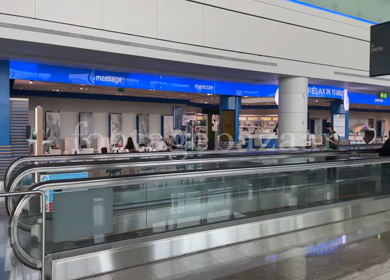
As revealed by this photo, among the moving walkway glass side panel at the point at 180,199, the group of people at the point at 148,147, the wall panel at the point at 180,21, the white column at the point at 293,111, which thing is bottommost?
the moving walkway glass side panel at the point at 180,199

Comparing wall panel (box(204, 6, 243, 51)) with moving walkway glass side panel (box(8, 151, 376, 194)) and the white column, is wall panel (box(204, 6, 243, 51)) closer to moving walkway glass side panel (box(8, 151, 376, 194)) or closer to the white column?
the white column

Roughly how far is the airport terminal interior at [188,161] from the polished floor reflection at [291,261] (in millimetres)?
25

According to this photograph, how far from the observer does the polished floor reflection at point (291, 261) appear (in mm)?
3561

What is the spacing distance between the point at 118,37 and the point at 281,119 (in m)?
5.89

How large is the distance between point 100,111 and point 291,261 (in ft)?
45.5

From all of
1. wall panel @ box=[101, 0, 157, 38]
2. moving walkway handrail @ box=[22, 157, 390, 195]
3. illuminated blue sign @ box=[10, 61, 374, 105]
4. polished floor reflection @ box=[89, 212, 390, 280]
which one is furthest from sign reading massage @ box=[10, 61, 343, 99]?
polished floor reflection @ box=[89, 212, 390, 280]

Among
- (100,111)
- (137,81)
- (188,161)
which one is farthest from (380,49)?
(100,111)

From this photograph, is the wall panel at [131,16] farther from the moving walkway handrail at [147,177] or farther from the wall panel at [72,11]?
the moving walkway handrail at [147,177]

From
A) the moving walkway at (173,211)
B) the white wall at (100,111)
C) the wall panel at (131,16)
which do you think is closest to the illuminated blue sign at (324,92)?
the white wall at (100,111)

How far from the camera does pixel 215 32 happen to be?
9289 mm

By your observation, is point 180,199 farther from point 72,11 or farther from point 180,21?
point 180,21

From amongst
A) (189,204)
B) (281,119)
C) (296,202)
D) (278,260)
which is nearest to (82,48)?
(189,204)

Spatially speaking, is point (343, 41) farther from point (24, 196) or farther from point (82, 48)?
point (24, 196)

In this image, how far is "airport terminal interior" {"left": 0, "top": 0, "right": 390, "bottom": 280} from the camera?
141 inches
